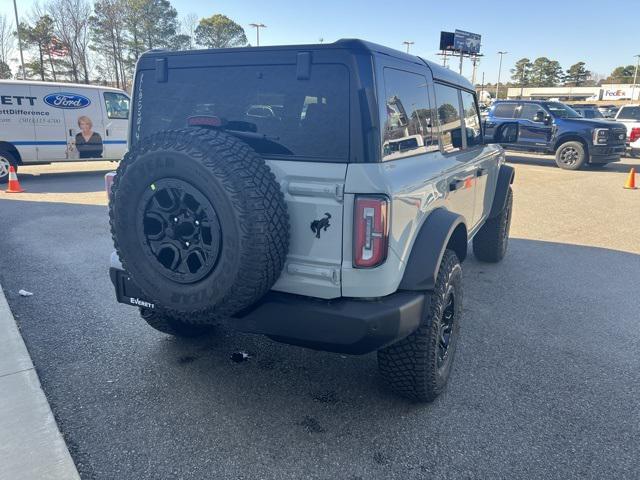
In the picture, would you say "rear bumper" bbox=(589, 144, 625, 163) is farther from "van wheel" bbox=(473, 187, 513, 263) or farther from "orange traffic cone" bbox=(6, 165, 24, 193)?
"orange traffic cone" bbox=(6, 165, 24, 193)

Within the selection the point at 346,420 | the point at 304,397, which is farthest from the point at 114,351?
the point at 346,420

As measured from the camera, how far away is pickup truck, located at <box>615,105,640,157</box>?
16.4 metres

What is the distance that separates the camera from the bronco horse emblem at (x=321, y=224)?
235cm

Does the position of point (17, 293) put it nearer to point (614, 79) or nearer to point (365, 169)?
point (365, 169)

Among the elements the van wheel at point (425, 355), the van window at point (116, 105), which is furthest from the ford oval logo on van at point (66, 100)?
the van wheel at point (425, 355)

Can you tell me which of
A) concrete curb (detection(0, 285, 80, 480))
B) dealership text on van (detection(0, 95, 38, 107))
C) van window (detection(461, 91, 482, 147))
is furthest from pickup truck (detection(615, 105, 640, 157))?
concrete curb (detection(0, 285, 80, 480))

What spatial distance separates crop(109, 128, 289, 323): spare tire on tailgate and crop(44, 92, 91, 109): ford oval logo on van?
33.1ft

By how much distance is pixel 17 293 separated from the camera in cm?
445

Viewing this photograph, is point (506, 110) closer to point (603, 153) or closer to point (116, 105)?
point (603, 153)

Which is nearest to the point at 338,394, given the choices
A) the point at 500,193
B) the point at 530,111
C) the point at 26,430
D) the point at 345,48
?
the point at 26,430

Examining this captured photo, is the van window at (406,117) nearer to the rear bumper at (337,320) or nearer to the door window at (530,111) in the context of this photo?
the rear bumper at (337,320)

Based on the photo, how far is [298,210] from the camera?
2398mm

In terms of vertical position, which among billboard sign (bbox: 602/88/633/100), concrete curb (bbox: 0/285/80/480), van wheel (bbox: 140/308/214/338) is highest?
billboard sign (bbox: 602/88/633/100)

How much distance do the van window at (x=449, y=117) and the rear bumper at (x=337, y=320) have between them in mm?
1519
